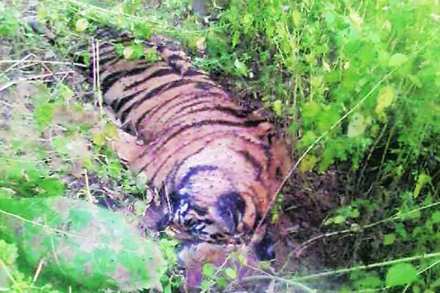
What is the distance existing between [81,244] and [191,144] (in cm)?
102

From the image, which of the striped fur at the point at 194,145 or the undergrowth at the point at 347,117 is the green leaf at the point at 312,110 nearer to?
the undergrowth at the point at 347,117

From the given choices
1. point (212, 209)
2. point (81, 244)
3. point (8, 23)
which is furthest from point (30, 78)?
point (81, 244)

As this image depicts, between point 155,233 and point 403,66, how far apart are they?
2.72 ft

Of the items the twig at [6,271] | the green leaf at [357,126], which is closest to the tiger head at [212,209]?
the green leaf at [357,126]

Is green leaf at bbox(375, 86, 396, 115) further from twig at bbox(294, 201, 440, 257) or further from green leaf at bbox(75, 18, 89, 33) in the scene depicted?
green leaf at bbox(75, 18, 89, 33)

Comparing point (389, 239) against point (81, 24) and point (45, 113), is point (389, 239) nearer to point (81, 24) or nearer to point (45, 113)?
point (45, 113)

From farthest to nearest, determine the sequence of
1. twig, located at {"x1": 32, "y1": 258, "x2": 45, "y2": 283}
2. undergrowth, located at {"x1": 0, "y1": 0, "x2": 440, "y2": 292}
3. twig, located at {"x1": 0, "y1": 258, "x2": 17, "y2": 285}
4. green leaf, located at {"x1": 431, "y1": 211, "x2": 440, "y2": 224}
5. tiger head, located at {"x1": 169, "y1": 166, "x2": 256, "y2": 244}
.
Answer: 1. tiger head, located at {"x1": 169, "y1": 166, "x2": 256, "y2": 244}
2. green leaf, located at {"x1": 431, "y1": 211, "x2": 440, "y2": 224}
3. undergrowth, located at {"x1": 0, "y1": 0, "x2": 440, "y2": 292}
4. twig, located at {"x1": 32, "y1": 258, "x2": 45, "y2": 283}
5. twig, located at {"x1": 0, "y1": 258, "x2": 17, "y2": 285}

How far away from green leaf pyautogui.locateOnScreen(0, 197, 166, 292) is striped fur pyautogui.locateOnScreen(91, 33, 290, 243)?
2.26 ft

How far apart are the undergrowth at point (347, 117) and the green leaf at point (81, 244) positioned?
0.49 feet

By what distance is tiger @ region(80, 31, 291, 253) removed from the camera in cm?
214

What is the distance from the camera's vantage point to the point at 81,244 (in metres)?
1.40

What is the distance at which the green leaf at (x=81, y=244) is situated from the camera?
4.51 ft

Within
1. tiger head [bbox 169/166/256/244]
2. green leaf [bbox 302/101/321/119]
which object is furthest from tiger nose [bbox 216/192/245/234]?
green leaf [bbox 302/101/321/119]

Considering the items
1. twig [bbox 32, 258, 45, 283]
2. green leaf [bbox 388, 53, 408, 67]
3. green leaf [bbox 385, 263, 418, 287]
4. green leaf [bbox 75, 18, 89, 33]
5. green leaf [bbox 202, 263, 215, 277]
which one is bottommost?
green leaf [bbox 202, 263, 215, 277]
